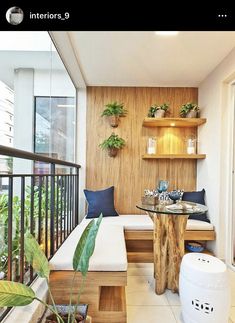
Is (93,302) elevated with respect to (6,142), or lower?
lower

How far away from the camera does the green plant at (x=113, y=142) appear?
3.54 m

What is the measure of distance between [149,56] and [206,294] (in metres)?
2.45

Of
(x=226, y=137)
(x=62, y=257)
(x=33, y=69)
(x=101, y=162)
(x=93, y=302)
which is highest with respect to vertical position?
(x=33, y=69)

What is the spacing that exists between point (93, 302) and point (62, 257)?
0.38 meters

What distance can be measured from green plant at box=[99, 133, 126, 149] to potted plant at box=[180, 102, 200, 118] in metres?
1.05

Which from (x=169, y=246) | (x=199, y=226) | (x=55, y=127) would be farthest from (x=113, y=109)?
(x=169, y=246)

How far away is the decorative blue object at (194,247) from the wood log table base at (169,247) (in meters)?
0.98

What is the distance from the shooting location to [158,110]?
3451mm

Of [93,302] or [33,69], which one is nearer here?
[93,302]

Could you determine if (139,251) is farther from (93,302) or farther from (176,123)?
(176,123)

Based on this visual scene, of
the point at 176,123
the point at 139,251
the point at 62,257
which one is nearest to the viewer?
the point at 62,257
